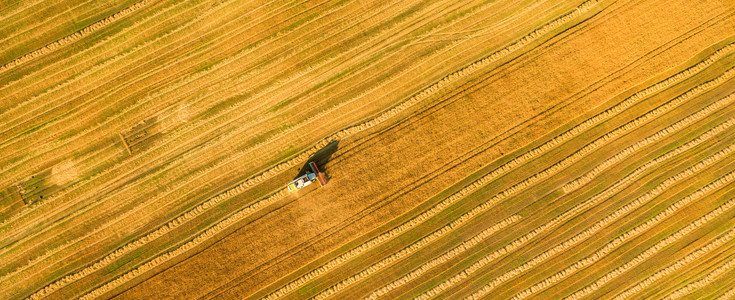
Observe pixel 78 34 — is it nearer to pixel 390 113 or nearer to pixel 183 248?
pixel 183 248

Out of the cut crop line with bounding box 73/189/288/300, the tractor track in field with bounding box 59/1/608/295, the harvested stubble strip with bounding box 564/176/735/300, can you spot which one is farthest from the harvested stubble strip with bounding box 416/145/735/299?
the cut crop line with bounding box 73/189/288/300

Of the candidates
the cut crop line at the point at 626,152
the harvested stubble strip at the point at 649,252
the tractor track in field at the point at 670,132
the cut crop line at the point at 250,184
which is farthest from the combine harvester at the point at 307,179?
the harvested stubble strip at the point at 649,252

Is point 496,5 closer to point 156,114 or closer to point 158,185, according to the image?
point 156,114

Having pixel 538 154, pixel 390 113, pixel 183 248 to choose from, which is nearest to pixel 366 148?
pixel 390 113

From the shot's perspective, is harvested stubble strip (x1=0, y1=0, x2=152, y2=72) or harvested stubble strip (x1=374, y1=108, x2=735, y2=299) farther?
harvested stubble strip (x1=374, y1=108, x2=735, y2=299)

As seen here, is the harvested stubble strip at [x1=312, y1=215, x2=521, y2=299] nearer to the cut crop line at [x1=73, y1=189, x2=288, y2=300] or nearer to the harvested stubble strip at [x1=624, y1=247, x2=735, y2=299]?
the cut crop line at [x1=73, y1=189, x2=288, y2=300]

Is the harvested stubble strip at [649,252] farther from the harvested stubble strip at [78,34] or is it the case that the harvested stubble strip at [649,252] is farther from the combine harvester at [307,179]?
the harvested stubble strip at [78,34]
